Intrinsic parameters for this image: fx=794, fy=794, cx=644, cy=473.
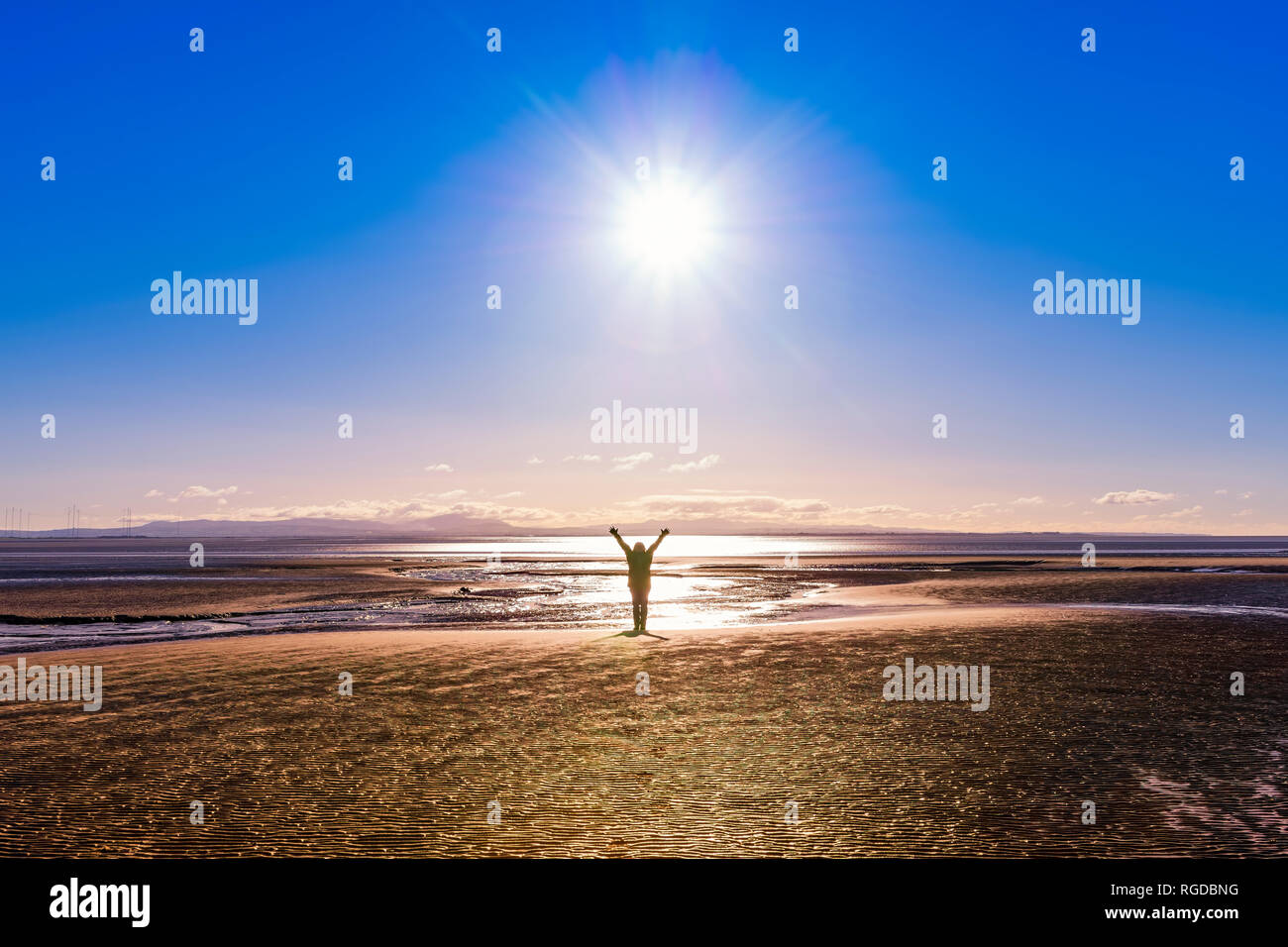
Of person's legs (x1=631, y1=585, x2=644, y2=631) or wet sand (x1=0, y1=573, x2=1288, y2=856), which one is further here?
person's legs (x1=631, y1=585, x2=644, y2=631)

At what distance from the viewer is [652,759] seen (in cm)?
852

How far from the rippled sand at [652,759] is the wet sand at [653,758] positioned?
4cm

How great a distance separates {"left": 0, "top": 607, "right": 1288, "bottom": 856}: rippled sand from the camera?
6301 mm

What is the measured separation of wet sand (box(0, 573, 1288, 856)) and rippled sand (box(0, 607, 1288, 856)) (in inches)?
1.5

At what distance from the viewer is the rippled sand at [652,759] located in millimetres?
6301

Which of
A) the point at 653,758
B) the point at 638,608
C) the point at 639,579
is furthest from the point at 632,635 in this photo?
the point at 653,758

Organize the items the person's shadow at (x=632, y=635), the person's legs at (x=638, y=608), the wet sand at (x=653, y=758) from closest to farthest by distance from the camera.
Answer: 1. the wet sand at (x=653, y=758)
2. the person's shadow at (x=632, y=635)
3. the person's legs at (x=638, y=608)

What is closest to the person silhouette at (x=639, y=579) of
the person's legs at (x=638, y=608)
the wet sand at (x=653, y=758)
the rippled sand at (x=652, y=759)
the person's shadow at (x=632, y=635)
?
the person's legs at (x=638, y=608)

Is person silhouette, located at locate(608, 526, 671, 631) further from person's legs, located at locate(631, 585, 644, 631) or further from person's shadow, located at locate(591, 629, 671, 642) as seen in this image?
person's shadow, located at locate(591, 629, 671, 642)

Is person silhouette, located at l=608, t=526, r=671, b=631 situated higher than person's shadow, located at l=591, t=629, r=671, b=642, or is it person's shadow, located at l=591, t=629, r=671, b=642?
person silhouette, located at l=608, t=526, r=671, b=631

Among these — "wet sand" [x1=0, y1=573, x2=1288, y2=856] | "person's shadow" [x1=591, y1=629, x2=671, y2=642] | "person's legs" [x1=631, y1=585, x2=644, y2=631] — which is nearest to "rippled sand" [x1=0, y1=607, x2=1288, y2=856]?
"wet sand" [x1=0, y1=573, x2=1288, y2=856]

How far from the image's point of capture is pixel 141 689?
12.8m

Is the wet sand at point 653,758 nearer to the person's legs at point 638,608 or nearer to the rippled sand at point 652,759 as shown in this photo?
the rippled sand at point 652,759
